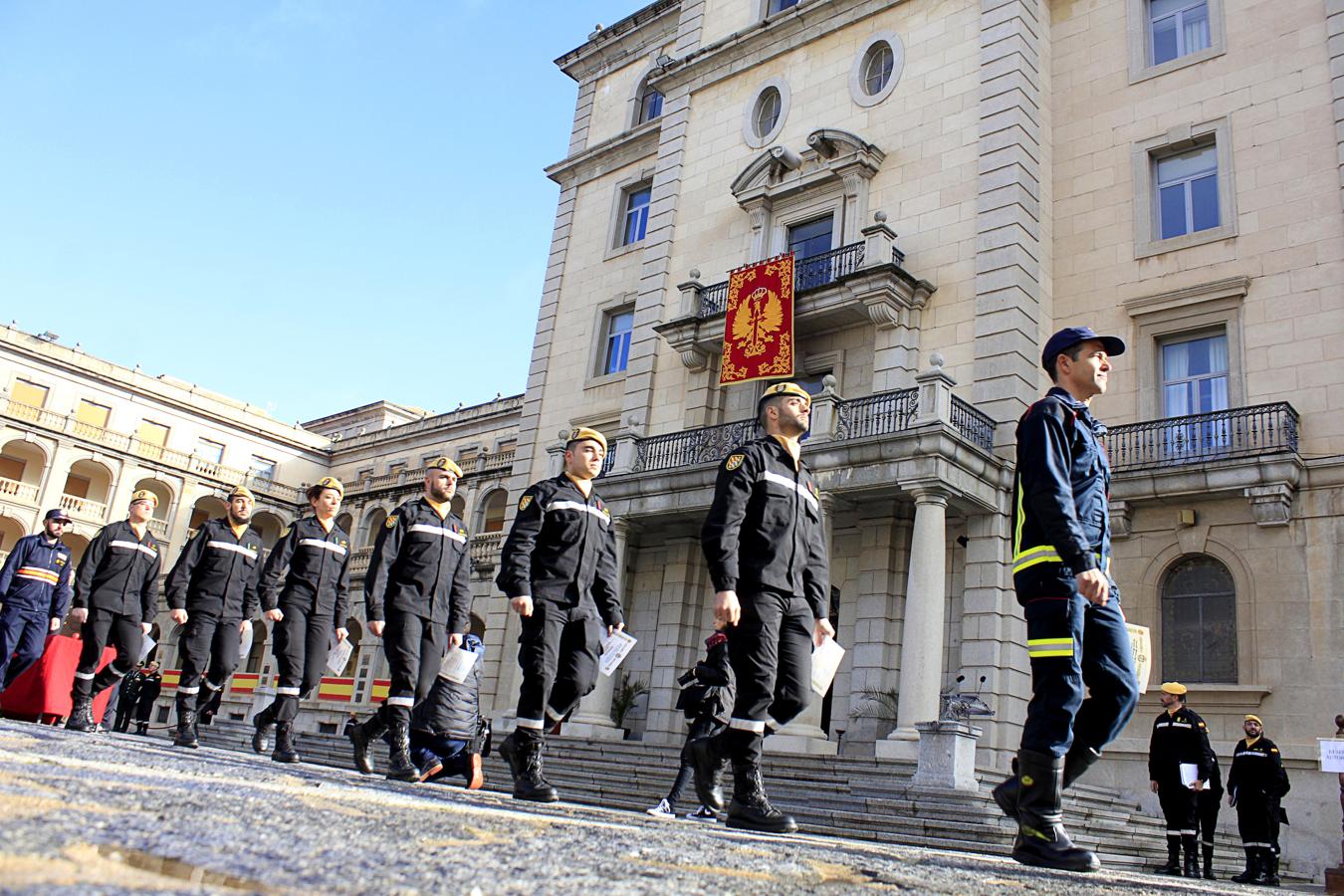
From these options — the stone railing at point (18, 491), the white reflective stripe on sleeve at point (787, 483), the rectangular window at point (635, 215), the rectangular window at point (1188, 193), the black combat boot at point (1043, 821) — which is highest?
the rectangular window at point (635, 215)

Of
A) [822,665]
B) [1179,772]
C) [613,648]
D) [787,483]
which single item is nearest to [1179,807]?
[1179,772]

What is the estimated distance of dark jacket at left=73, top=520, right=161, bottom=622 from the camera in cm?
1073

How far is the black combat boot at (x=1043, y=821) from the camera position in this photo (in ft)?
14.8

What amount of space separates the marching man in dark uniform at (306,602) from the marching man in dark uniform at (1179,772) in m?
9.07

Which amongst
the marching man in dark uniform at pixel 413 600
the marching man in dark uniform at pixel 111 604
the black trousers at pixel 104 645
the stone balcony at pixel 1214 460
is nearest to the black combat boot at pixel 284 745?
the marching man in dark uniform at pixel 413 600

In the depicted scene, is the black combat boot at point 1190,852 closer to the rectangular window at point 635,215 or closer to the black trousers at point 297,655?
the black trousers at point 297,655

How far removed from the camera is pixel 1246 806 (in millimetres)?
12148

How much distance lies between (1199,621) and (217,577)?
552 inches

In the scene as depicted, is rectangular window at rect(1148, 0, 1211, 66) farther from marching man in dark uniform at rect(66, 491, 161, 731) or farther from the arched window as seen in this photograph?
marching man in dark uniform at rect(66, 491, 161, 731)

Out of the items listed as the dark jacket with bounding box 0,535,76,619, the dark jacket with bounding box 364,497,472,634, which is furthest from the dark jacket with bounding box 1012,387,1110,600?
the dark jacket with bounding box 0,535,76,619

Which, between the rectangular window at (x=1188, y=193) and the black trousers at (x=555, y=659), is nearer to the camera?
the black trousers at (x=555, y=659)

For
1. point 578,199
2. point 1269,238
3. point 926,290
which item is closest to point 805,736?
point 926,290

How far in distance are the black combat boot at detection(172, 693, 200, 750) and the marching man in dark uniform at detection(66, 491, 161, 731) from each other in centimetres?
130

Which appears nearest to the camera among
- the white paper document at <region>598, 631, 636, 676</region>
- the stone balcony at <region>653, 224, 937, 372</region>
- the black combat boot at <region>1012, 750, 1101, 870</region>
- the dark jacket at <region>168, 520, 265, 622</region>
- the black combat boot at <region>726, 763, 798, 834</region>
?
the black combat boot at <region>1012, 750, 1101, 870</region>
